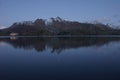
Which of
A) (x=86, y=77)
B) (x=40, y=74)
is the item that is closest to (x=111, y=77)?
(x=86, y=77)

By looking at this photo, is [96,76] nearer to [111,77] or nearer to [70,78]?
[111,77]

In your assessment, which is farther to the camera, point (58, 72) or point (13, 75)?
point (58, 72)

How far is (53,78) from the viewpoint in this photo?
1189cm

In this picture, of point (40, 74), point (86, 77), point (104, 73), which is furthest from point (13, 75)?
point (104, 73)

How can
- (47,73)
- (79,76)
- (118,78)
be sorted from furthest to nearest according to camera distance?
(47,73) < (79,76) < (118,78)

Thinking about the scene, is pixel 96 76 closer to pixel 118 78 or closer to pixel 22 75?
pixel 118 78

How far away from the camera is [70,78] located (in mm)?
11836

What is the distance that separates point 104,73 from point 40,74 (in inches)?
163

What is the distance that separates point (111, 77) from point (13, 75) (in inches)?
237

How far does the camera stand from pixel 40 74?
1299 cm

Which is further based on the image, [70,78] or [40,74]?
[40,74]

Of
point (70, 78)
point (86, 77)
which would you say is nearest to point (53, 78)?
point (70, 78)

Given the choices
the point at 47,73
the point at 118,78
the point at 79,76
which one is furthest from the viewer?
the point at 47,73

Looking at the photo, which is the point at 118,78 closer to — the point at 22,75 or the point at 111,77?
the point at 111,77
